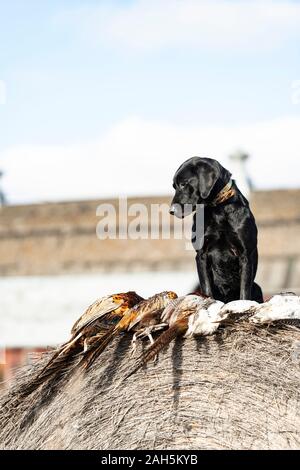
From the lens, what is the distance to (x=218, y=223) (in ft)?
21.9

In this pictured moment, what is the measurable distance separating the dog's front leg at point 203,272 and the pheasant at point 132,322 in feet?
2.10

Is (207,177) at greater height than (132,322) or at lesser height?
greater

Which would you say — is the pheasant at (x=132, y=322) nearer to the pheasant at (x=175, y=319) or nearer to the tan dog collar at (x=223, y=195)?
the pheasant at (x=175, y=319)

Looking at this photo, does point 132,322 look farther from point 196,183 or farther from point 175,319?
point 196,183

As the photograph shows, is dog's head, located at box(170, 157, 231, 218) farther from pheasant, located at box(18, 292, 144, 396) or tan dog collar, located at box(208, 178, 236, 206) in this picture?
pheasant, located at box(18, 292, 144, 396)

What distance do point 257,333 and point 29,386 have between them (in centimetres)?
127

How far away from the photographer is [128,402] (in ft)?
20.1

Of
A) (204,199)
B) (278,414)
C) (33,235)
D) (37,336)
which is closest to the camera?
(278,414)

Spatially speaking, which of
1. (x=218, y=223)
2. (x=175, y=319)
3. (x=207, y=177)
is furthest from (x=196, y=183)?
(x=175, y=319)

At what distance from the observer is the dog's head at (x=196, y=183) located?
6.57 m

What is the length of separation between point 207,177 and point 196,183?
70 millimetres

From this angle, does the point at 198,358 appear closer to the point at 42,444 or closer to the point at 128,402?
the point at 128,402

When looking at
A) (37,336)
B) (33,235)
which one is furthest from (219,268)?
(33,235)

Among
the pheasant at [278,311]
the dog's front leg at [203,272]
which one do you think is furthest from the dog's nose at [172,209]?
the pheasant at [278,311]
